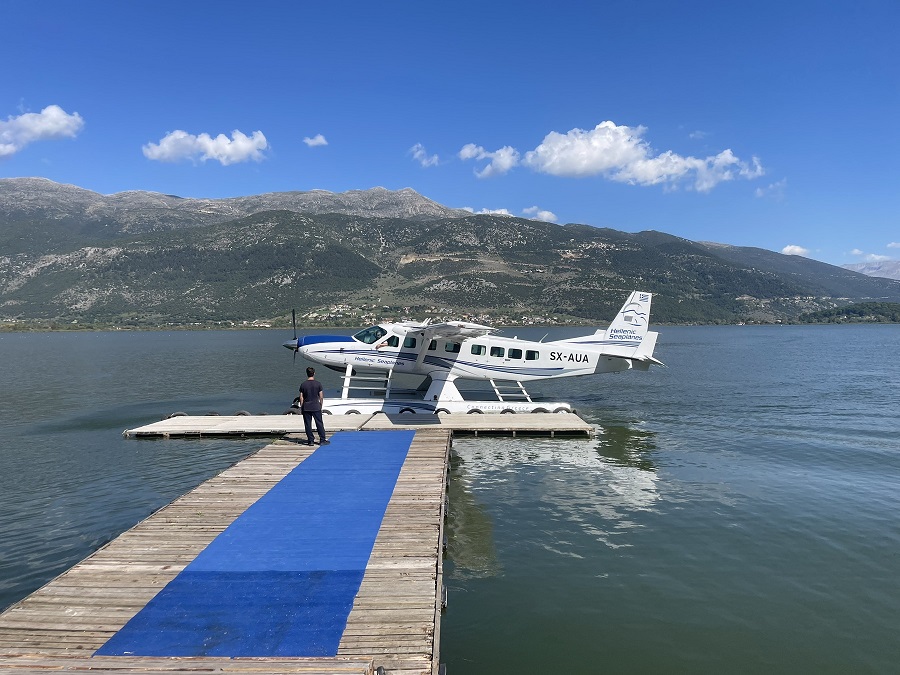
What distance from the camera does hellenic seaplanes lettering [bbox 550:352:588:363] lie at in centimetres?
2516

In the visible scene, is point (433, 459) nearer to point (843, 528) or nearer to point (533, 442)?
point (533, 442)

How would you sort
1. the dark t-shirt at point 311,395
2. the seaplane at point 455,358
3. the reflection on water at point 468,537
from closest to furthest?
the reflection on water at point 468,537 → the dark t-shirt at point 311,395 → the seaplane at point 455,358

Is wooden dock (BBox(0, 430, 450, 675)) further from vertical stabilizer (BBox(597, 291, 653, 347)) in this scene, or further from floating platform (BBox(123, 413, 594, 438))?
vertical stabilizer (BBox(597, 291, 653, 347))

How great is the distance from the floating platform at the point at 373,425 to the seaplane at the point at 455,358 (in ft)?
4.77

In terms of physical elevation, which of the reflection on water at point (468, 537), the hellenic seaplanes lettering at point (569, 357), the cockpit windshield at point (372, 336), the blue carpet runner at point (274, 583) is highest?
the cockpit windshield at point (372, 336)

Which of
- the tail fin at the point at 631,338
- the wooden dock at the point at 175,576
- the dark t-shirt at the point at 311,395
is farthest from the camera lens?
the tail fin at the point at 631,338

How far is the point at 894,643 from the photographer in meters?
7.59

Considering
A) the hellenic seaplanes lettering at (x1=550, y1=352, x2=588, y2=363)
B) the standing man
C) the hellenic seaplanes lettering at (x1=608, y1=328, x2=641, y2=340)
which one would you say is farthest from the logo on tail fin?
the standing man

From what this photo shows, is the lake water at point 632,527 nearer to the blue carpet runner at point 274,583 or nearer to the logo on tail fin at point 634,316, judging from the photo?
the blue carpet runner at point 274,583

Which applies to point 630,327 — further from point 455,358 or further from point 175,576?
point 175,576

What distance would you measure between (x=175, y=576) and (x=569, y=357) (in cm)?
2037

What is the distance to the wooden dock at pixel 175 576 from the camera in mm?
5062

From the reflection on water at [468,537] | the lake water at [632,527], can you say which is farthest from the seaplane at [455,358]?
the reflection on water at [468,537]

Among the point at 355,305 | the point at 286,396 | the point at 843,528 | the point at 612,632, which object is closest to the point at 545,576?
the point at 612,632
